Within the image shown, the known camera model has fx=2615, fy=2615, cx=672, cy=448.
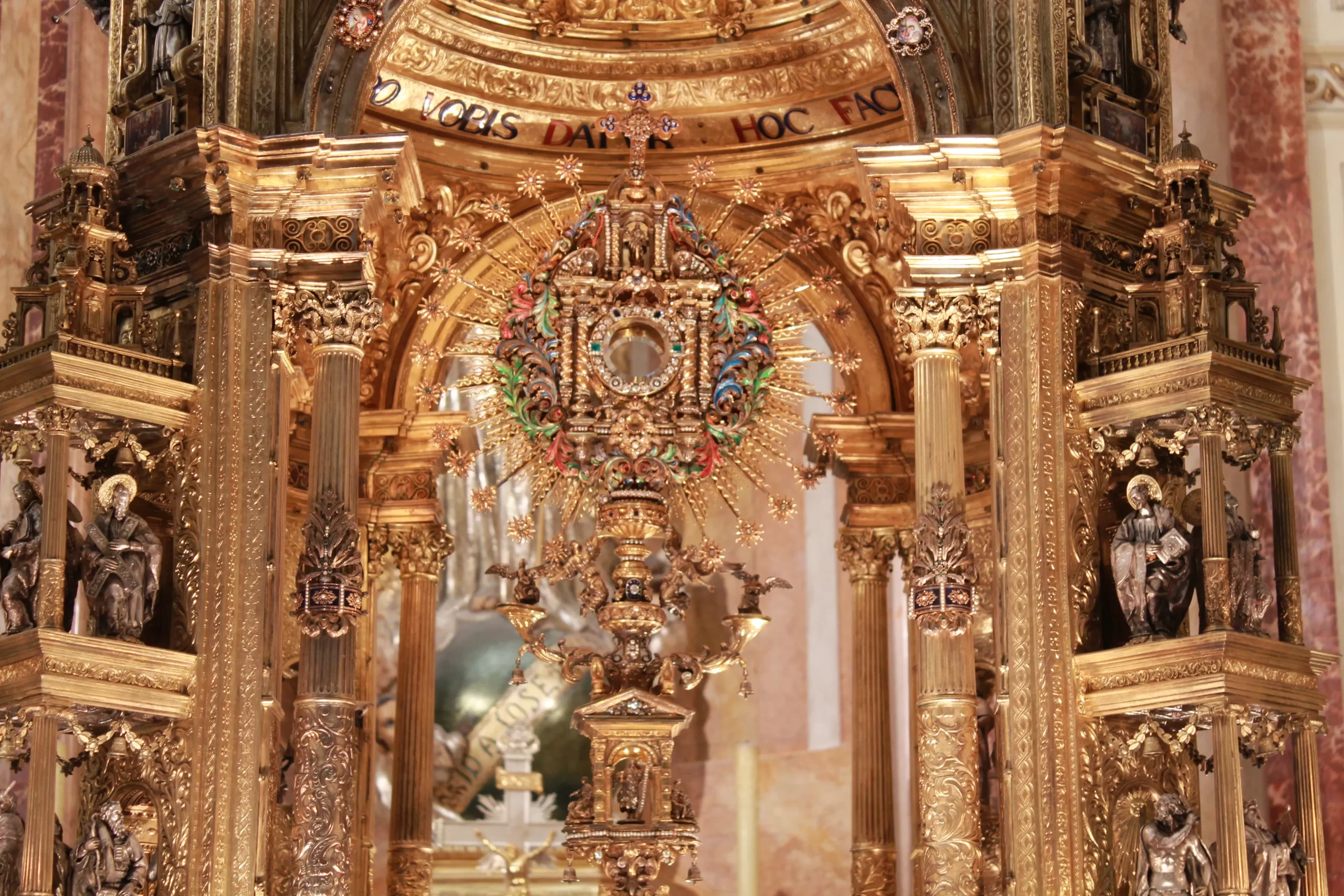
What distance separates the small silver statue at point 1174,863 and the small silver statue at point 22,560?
6215 mm

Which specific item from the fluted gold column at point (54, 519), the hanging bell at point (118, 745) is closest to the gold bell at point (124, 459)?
the fluted gold column at point (54, 519)

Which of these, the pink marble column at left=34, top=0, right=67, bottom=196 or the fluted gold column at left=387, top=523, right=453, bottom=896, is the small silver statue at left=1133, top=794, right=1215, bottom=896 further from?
the pink marble column at left=34, top=0, right=67, bottom=196

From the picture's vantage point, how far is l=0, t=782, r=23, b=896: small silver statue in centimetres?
1421

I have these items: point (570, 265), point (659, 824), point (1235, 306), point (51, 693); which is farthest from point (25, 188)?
point (1235, 306)

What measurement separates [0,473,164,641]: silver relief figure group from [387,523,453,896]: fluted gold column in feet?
11.0

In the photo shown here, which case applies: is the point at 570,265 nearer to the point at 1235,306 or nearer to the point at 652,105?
the point at 652,105

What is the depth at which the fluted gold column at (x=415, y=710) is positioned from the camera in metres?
17.4

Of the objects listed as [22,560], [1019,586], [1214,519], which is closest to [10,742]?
[22,560]

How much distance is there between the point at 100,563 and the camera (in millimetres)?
14523

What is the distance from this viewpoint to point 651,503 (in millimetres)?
16344

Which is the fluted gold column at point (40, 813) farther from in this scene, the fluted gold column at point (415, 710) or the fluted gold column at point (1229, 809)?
the fluted gold column at point (1229, 809)

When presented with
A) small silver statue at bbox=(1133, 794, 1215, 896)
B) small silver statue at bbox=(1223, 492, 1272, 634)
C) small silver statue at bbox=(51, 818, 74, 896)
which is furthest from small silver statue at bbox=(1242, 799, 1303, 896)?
small silver statue at bbox=(51, 818, 74, 896)

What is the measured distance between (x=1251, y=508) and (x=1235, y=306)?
138 centimetres

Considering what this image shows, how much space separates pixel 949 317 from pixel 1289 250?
3.80 metres
